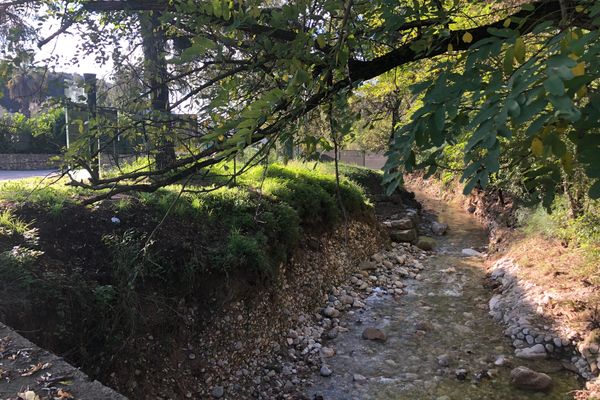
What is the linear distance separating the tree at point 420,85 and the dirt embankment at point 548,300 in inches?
163

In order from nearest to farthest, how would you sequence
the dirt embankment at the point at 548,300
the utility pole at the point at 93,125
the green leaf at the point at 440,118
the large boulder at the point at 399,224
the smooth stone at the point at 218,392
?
1. the green leaf at the point at 440,118
2. the utility pole at the point at 93,125
3. the smooth stone at the point at 218,392
4. the dirt embankment at the point at 548,300
5. the large boulder at the point at 399,224

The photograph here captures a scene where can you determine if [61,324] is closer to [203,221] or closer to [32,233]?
[32,233]

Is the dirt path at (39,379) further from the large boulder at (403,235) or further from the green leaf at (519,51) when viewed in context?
the large boulder at (403,235)

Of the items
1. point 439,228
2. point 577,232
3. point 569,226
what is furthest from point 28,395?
point 439,228

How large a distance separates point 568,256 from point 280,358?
5.05 metres

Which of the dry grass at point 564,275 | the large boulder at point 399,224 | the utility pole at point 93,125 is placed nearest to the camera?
the utility pole at point 93,125

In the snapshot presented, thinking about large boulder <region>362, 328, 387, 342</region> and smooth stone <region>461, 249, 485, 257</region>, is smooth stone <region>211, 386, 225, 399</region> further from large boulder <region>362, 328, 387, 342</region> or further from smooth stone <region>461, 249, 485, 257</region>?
smooth stone <region>461, 249, 485, 257</region>

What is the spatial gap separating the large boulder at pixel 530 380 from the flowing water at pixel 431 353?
0.08 m

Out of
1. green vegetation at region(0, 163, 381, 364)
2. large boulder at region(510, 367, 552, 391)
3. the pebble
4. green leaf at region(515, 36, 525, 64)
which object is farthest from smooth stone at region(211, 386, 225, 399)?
green leaf at region(515, 36, 525, 64)

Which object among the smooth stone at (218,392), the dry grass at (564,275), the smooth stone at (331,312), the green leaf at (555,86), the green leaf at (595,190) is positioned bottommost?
the smooth stone at (331,312)

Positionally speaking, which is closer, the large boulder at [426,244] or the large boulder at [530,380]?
the large boulder at [530,380]

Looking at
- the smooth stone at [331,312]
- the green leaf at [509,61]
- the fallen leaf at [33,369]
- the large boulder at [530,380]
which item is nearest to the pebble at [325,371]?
the smooth stone at [331,312]

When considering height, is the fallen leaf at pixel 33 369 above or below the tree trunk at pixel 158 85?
below

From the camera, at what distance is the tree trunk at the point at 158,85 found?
2865mm
